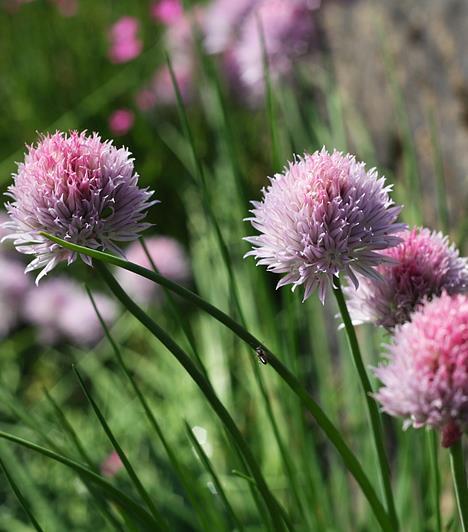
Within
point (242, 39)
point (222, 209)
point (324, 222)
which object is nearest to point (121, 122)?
point (222, 209)

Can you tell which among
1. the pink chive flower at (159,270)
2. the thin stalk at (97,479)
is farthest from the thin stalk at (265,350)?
the pink chive flower at (159,270)

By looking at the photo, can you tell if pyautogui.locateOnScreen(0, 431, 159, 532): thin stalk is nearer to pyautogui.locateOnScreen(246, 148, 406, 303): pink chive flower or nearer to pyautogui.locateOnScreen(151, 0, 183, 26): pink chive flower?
pyautogui.locateOnScreen(246, 148, 406, 303): pink chive flower

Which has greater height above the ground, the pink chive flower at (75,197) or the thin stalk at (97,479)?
the pink chive flower at (75,197)

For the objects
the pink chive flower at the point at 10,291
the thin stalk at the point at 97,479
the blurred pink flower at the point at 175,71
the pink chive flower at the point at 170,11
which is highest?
the pink chive flower at the point at 170,11

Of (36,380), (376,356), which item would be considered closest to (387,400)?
(376,356)

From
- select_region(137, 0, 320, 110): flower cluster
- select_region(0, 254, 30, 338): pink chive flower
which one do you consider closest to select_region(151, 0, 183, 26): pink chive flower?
select_region(137, 0, 320, 110): flower cluster

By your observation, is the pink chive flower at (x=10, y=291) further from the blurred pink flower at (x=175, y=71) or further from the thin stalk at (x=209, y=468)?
the thin stalk at (x=209, y=468)
